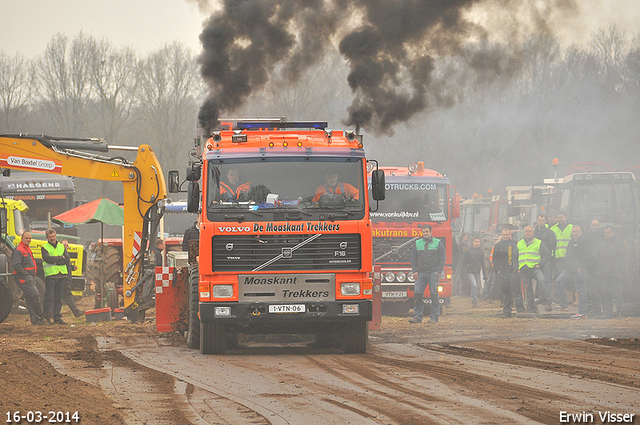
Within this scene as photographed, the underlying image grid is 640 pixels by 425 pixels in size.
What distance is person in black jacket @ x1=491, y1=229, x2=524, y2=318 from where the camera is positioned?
17.2m

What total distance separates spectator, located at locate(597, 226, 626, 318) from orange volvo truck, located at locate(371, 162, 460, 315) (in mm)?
3284

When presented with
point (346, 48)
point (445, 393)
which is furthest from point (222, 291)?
point (346, 48)

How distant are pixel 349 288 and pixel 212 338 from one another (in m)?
2.14

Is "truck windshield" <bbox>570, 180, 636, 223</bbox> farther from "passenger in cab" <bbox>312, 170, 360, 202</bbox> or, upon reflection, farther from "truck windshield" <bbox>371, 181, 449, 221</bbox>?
"passenger in cab" <bbox>312, 170, 360, 202</bbox>

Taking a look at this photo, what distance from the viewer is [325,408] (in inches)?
279

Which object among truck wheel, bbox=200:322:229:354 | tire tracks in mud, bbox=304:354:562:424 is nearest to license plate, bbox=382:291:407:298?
truck wheel, bbox=200:322:229:354

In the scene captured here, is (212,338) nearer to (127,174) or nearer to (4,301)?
(127,174)

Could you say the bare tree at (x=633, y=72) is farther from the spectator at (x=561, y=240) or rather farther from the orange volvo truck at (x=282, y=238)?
the orange volvo truck at (x=282, y=238)

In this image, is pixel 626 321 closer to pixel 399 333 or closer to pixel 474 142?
pixel 399 333

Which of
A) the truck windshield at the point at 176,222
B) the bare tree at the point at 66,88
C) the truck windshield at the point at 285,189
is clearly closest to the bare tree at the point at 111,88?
the bare tree at the point at 66,88

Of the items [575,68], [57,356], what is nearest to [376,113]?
[57,356]

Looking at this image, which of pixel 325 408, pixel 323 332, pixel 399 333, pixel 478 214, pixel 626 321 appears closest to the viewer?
pixel 325 408

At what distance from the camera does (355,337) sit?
36.9 feet

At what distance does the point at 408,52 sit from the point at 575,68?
17.3 metres
